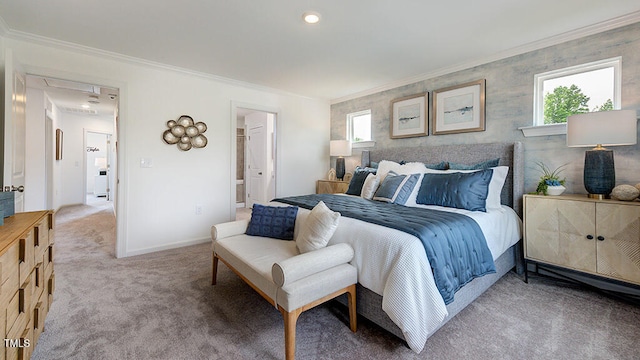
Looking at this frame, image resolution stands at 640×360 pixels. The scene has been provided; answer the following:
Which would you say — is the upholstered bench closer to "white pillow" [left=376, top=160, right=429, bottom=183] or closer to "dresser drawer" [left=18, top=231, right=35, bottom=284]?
"dresser drawer" [left=18, top=231, right=35, bottom=284]

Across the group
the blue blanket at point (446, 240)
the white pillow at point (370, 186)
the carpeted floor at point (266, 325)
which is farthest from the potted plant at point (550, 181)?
the white pillow at point (370, 186)

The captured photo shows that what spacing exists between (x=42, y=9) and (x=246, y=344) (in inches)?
119

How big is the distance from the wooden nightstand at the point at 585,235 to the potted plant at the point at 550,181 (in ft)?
0.45

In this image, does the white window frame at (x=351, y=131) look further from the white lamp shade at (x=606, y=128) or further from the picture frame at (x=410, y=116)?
the white lamp shade at (x=606, y=128)

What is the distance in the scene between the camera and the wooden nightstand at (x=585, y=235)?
2049 mm

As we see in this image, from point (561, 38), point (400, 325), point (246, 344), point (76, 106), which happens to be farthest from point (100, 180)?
point (561, 38)

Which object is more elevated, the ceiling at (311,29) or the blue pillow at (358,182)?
the ceiling at (311,29)

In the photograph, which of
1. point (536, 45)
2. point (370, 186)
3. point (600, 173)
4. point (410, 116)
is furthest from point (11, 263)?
point (536, 45)

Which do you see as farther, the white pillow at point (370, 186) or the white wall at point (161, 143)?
the white pillow at point (370, 186)

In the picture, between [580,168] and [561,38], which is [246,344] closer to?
[580,168]

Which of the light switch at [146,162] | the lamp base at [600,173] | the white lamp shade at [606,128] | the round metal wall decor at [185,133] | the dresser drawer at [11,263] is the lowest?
the dresser drawer at [11,263]

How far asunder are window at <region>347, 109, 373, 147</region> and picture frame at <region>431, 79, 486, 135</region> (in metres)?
1.16

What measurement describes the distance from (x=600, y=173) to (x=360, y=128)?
312 cm

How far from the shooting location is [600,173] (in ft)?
7.16
